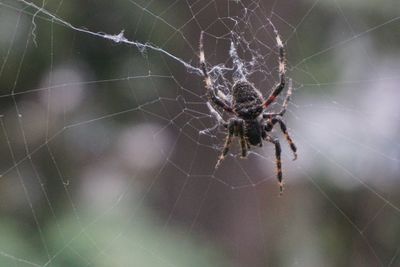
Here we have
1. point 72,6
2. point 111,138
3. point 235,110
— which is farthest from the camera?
point 111,138

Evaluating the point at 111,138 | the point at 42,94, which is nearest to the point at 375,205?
the point at 111,138

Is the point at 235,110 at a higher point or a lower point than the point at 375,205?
higher

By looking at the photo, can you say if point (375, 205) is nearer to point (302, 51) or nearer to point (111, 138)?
point (302, 51)

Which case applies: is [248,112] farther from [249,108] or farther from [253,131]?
[253,131]

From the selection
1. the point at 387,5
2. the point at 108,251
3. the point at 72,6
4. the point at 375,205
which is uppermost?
the point at 387,5

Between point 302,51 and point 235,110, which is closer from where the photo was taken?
point 235,110

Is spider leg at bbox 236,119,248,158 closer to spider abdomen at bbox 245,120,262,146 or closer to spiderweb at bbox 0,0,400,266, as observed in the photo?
spider abdomen at bbox 245,120,262,146

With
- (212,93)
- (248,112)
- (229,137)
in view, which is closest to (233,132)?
(229,137)

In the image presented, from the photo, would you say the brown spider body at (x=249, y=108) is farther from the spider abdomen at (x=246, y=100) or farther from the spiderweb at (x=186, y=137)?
the spiderweb at (x=186, y=137)

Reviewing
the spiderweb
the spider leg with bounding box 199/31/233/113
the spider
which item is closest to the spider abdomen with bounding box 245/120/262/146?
the spider

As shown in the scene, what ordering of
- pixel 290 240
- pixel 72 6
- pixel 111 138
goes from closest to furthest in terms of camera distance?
1. pixel 72 6
2. pixel 111 138
3. pixel 290 240
